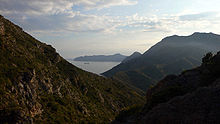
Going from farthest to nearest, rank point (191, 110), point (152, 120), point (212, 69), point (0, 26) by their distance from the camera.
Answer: point (0, 26)
point (212, 69)
point (152, 120)
point (191, 110)

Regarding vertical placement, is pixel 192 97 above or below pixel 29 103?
above

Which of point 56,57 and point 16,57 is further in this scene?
point 56,57

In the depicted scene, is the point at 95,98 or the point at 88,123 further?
the point at 95,98

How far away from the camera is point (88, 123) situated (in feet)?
185

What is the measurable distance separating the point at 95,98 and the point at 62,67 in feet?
85.5

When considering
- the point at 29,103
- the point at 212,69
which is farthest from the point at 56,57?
the point at 212,69

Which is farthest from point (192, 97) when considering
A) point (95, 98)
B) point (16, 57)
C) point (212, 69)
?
point (95, 98)

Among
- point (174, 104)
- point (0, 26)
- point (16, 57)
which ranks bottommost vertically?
point (174, 104)

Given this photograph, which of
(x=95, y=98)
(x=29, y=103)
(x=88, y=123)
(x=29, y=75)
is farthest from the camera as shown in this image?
(x=95, y=98)

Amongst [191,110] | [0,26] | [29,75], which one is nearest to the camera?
[191,110]

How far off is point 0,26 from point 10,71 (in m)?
30.2

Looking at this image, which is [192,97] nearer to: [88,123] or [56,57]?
[88,123]

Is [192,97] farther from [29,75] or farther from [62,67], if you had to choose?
[62,67]

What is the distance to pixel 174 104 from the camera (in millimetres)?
15477
